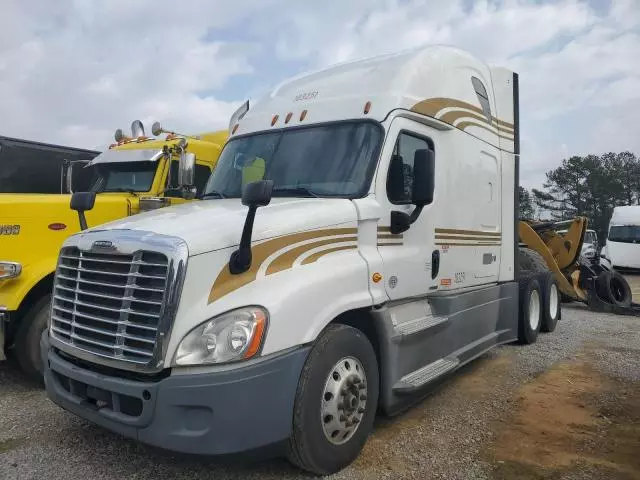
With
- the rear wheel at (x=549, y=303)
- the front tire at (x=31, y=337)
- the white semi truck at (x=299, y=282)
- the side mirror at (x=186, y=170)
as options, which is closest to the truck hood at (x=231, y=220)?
the white semi truck at (x=299, y=282)

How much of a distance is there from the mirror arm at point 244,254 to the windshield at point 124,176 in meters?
3.89

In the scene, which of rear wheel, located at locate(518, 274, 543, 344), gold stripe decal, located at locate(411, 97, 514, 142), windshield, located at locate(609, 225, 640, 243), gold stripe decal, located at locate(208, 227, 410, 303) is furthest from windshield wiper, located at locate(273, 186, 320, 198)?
windshield, located at locate(609, 225, 640, 243)

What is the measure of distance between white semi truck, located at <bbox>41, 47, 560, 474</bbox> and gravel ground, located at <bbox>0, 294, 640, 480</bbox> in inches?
13.1

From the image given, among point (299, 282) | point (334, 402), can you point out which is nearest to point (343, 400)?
point (334, 402)

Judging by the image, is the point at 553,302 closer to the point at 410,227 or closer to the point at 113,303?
the point at 410,227

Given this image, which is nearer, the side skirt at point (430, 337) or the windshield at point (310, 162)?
the side skirt at point (430, 337)

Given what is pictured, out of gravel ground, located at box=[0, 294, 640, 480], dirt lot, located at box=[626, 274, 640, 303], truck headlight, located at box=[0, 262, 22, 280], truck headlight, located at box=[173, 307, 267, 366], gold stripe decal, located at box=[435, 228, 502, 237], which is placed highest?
gold stripe decal, located at box=[435, 228, 502, 237]

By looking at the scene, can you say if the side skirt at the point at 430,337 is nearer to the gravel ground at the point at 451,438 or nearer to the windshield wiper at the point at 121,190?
the gravel ground at the point at 451,438

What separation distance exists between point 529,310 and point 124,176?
5899 millimetres

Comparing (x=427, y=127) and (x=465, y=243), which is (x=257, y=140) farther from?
(x=465, y=243)

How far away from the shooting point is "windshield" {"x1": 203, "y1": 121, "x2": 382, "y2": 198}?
4.29 meters

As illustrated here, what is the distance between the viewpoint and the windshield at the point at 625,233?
73.2 feet

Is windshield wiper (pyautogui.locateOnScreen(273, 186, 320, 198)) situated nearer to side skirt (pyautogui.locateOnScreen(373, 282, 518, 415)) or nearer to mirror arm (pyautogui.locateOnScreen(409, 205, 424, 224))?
mirror arm (pyautogui.locateOnScreen(409, 205, 424, 224))

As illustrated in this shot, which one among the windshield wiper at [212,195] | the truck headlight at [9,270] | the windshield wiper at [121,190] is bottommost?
the truck headlight at [9,270]
